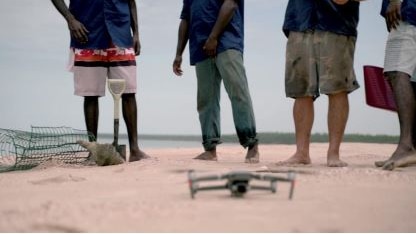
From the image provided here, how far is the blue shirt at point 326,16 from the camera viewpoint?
3883mm

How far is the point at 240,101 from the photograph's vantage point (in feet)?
14.8

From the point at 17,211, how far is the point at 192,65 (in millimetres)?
3039

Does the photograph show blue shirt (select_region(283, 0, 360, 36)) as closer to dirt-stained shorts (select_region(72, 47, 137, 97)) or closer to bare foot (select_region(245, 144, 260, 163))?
bare foot (select_region(245, 144, 260, 163))

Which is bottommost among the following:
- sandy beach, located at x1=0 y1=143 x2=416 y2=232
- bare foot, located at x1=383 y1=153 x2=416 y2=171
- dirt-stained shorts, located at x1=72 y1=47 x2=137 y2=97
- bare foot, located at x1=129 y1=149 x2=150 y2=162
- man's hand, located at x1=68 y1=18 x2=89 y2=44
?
bare foot, located at x1=129 y1=149 x2=150 y2=162

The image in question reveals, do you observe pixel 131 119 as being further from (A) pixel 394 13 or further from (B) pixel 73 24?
(A) pixel 394 13

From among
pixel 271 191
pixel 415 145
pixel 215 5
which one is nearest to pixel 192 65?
pixel 215 5

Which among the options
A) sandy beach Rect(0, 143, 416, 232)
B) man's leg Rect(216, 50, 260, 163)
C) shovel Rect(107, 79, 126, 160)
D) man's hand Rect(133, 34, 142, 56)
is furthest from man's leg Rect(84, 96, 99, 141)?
sandy beach Rect(0, 143, 416, 232)

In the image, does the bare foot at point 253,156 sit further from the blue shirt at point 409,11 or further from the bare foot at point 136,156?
the blue shirt at point 409,11

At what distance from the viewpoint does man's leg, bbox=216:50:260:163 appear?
450 centimetres

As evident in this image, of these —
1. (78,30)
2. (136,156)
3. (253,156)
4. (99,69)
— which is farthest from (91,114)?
(253,156)

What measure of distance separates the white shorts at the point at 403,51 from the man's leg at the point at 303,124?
2.34 feet

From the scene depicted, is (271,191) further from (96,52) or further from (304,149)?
(96,52)

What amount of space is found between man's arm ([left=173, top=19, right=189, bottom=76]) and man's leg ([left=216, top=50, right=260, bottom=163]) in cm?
87

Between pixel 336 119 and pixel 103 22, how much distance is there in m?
2.37
